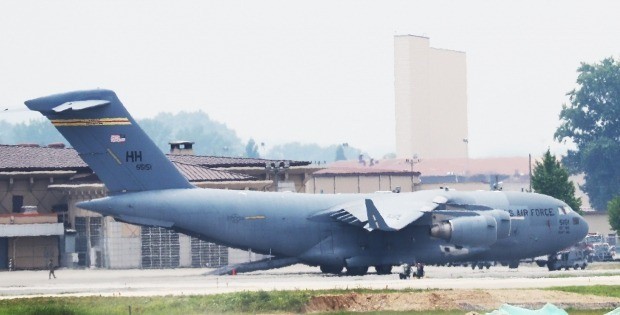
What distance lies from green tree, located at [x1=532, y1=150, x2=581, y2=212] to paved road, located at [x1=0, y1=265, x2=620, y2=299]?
1790 cm

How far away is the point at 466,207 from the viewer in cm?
7019

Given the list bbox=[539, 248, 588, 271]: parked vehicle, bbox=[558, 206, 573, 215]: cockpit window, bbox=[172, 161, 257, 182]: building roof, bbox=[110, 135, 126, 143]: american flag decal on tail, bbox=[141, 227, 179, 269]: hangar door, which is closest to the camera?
bbox=[110, 135, 126, 143]: american flag decal on tail

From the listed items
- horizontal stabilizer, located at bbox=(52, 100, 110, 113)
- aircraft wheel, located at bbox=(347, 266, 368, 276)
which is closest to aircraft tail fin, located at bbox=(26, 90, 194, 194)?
horizontal stabilizer, located at bbox=(52, 100, 110, 113)

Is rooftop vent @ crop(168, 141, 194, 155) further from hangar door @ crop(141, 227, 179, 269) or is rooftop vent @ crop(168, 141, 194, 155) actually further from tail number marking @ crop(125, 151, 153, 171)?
tail number marking @ crop(125, 151, 153, 171)

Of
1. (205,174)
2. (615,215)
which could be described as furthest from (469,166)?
(205,174)

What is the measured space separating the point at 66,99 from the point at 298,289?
14940 mm

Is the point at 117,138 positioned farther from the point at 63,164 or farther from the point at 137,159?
the point at 63,164

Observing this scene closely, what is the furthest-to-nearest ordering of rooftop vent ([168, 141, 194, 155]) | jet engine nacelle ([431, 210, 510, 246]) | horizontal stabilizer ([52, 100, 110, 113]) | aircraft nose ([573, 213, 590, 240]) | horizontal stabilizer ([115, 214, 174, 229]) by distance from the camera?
1. rooftop vent ([168, 141, 194, 155])
2. aircraft nose ([573, 213, 590, 240])
3. jet engine nacelle ([431, 210, 510, 246])
4. horizontal stabilizer ([115, 214, 174, 229])
5. horizontal stabilizer ([52, 100, 110, 113])

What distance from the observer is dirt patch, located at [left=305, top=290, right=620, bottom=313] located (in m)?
48.3

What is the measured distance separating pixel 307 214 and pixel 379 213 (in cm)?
371

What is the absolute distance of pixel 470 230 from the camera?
6819 cm

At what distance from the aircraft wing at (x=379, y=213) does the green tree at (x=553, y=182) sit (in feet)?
88.9

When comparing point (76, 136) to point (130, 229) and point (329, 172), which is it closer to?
point (130, 229)

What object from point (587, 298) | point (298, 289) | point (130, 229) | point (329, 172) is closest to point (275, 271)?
point (130, 229)
